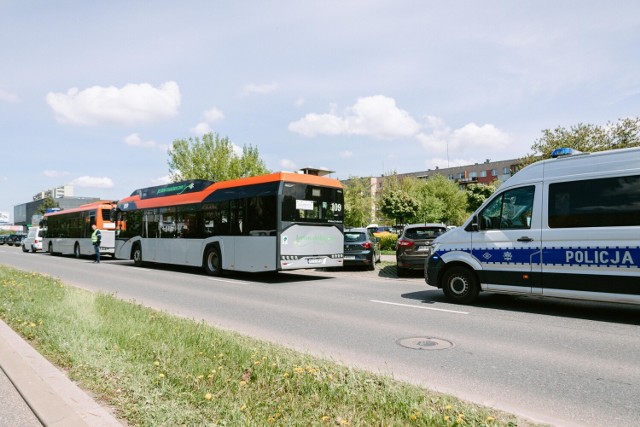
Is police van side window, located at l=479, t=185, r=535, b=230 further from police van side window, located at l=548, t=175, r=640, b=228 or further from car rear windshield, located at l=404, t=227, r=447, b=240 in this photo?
car rear windshield, located at l=404, t=227, r=447, b=240

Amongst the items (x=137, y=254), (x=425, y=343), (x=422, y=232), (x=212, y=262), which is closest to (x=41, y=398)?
(x=425, y=343)

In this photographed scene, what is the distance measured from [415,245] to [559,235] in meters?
6.81

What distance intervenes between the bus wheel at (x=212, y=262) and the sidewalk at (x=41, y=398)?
1053cm

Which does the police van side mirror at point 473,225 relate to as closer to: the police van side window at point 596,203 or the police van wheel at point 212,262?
the police van side window at point 596,203

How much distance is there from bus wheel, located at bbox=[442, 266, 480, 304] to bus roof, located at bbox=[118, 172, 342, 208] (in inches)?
235

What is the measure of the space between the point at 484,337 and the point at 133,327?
4880 mm

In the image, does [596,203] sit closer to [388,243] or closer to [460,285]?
[460,285]

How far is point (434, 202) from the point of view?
2028 inches

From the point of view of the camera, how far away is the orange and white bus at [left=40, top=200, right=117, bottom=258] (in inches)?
1056

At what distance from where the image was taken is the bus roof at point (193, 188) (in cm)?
1401

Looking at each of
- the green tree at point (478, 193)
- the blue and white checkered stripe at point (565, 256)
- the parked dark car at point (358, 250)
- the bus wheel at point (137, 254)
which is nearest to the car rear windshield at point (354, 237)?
the parked dark car at point (358, 250)

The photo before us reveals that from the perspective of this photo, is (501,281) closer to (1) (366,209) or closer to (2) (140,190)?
(2) (140,190)

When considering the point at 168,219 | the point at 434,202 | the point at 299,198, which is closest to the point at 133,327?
the point at 299,198

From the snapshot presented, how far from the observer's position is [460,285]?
30.6ft
